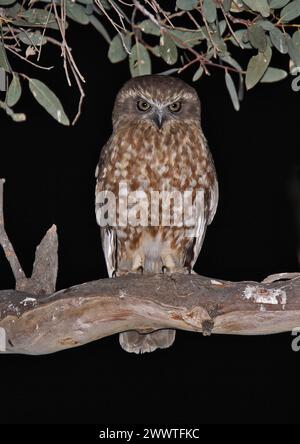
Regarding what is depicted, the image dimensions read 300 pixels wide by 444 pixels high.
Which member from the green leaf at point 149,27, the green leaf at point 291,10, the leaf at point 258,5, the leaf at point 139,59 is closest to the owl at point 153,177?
the leaf at point 139,59

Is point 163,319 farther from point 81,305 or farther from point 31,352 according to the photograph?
point 31,352

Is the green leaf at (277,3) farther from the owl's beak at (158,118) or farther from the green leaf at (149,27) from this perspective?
the owl's beak at (158,118)

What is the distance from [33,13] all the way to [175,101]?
3.54ft

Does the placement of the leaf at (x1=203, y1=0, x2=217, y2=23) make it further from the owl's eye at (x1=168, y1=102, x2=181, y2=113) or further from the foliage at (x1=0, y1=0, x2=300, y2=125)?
the owl's eye at (x1=168, y1=102, x2=181, y2=113)

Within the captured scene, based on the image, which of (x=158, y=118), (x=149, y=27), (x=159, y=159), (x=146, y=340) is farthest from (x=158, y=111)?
(x=146, y=340)

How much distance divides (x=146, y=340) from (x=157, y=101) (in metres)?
1.11

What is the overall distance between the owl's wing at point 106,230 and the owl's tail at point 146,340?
17.3 inches

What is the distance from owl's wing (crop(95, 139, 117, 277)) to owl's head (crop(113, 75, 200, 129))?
0.60 ft

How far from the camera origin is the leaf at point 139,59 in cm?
262

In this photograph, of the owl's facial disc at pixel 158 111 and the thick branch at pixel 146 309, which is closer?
the thick branch at pixel 146 309

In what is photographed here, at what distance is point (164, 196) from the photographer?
3.07 m

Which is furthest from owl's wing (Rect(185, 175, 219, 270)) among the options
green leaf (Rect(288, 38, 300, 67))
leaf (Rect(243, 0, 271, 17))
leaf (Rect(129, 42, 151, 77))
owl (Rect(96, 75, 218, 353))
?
leaf (Rect(243, 0, 271, 17))

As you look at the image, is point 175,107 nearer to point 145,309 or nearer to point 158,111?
point 158,111

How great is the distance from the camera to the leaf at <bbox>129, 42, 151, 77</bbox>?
103 inches
